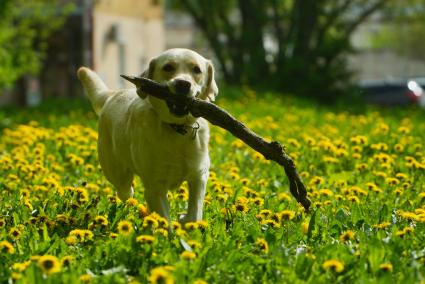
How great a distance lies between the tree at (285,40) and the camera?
2319 centimetres

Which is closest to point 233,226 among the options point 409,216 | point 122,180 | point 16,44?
point 409,216

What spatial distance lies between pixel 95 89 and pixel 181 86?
2.20 meters

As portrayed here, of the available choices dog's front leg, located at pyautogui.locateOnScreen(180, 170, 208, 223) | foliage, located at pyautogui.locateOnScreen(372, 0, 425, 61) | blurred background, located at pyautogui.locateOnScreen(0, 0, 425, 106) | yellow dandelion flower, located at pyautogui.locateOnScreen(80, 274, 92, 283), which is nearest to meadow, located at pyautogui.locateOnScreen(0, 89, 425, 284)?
yellow dandelion flower, located at pyautogui.locateOnScreen(80, 274, 92, 283)

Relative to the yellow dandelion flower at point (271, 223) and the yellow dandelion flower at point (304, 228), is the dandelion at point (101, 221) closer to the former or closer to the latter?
the yellow dandelion flower at point (271, 223)

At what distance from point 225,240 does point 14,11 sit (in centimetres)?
1418

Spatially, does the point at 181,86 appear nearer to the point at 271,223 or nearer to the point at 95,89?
the point at 271,223

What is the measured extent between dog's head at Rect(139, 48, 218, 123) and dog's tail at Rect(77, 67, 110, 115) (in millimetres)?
1602

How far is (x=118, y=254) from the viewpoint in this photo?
14.9ft

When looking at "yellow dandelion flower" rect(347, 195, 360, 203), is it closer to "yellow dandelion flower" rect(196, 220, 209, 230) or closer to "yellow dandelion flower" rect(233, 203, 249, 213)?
"yellow dandelion flower" rect(233, 203, 249, 213)

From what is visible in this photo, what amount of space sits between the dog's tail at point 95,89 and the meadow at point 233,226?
674mm

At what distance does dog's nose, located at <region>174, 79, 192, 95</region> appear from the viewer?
16.7 feet

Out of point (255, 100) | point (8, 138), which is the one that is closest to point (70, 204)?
point (8, 138)

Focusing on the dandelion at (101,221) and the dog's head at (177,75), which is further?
the dandelion at (101,221)

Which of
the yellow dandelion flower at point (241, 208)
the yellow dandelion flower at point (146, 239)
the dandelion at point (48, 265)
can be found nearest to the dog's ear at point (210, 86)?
the yellow dandelion flower at point (241, 208)
